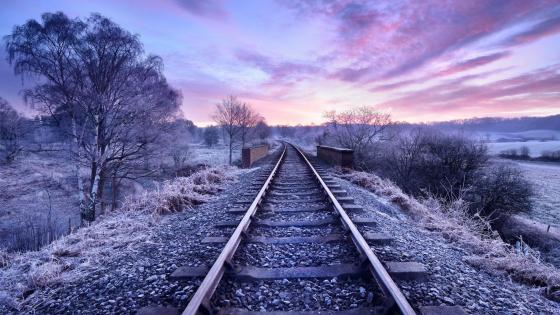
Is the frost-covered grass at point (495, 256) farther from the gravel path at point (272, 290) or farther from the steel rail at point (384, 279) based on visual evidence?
the steel rail at point (384, 279)

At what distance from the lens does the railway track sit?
2.29 m

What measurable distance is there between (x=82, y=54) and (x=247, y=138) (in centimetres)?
2754

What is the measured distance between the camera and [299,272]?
2848 mm

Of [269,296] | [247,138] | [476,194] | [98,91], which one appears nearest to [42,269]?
[269,296]

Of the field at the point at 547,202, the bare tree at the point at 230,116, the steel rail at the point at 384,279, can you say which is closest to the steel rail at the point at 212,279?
the steel rail at the point at 384,279

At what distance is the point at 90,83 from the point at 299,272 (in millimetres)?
14398

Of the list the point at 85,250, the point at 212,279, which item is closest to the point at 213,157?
the point at 85,250

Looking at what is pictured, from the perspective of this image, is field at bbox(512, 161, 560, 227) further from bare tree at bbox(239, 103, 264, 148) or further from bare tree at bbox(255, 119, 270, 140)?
bare tree at bbox(255, 119, 270, 140)

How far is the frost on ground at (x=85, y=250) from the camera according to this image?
288cm

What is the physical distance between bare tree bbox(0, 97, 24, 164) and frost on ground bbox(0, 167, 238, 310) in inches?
1413

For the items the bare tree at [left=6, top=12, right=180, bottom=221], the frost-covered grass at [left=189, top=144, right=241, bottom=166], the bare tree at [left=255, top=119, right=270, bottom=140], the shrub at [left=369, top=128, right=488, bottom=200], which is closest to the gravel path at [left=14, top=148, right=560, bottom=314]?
the bare tree at [left=6, top=12, right=180, bottom=221]

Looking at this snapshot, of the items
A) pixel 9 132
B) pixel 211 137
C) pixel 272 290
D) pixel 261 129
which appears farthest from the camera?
pixel 211 137

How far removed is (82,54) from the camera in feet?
41.5

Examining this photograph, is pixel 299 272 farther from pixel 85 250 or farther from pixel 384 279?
pixel 85 250
